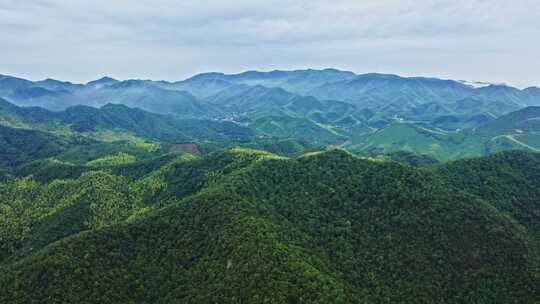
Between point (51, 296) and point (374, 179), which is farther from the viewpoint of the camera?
point (374, 179)

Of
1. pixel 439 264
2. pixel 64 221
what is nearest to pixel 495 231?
pixel 439 264

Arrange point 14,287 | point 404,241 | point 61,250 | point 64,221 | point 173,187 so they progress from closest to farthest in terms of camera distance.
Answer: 1. point 14,287
2. point 61,250
3. point 404,241
4. point 64,221
5. point 173,187

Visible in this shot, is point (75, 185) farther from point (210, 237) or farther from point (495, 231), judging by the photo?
point (495, 231)

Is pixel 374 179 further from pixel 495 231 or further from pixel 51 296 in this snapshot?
pixel 51 296

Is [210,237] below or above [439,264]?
above

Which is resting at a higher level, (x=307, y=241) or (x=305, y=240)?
(x=305, y=240)

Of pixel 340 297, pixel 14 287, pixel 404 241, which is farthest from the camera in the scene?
pixel 404 241

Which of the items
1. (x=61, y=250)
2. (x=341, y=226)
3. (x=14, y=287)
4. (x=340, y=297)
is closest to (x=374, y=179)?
(x=341, y=226)
